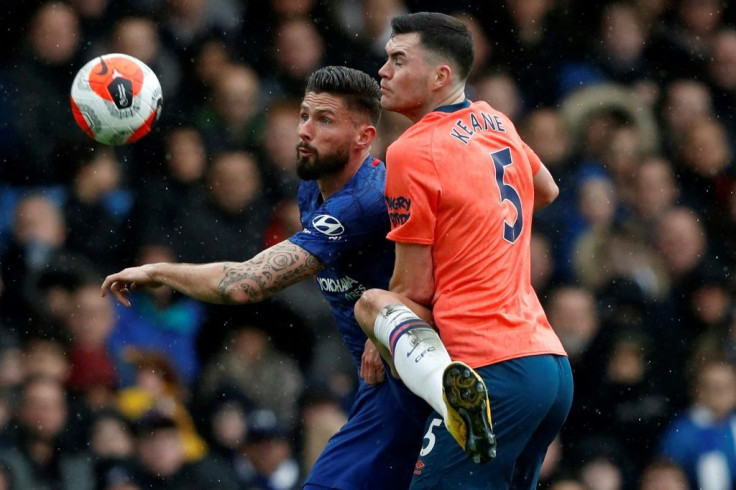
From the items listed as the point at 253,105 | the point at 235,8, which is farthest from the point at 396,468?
the point at 235,8

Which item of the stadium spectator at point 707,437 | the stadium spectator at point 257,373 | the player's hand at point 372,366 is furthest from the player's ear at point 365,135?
the stadium spectator at point 707,437

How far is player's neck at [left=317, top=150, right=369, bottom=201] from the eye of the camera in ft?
18.6

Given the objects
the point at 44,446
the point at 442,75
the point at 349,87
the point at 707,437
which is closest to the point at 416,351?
the point at 442,75

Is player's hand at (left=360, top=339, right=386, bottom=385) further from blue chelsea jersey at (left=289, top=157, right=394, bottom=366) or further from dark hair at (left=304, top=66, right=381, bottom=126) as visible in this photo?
dark hair at (left=304, top=66, right=381, bottom=126)

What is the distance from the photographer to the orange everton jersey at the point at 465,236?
4.82m

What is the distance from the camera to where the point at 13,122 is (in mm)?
7633

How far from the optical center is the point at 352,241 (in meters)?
5.40

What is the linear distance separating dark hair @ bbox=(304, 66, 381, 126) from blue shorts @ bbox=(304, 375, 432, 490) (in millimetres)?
1196

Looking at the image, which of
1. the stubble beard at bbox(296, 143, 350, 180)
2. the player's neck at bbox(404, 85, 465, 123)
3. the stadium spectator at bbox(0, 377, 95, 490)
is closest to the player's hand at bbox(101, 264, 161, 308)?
the stubble beard at bbox(296, 143, 350, 180)

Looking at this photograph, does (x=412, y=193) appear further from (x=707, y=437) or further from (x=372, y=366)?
(x=707, y=437)

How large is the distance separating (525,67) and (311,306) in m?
2.48

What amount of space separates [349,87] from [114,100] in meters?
1.16

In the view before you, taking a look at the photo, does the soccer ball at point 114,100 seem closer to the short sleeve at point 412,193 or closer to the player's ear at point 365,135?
the player's ear at point 365,135

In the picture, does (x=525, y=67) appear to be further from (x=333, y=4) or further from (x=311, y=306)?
(x=311, y=306)
